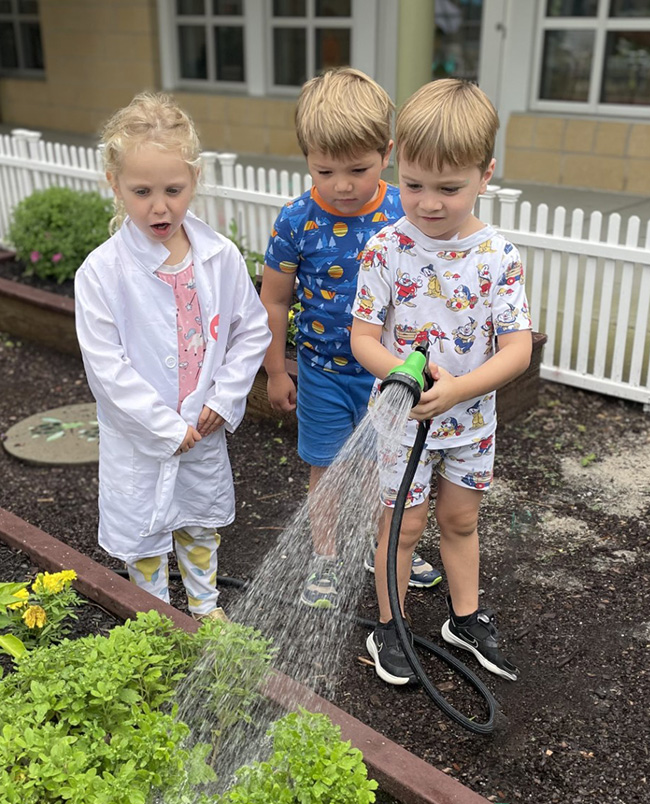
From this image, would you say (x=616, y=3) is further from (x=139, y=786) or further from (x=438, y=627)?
(x=139, y=786)

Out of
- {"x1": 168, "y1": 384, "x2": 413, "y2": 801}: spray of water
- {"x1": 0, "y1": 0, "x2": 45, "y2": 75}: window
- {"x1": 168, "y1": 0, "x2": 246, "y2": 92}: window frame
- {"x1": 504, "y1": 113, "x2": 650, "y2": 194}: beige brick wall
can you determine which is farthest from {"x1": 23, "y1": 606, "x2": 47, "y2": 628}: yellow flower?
{"x1": 0, "y1": 0, "x2": 45, "y2": 75}: window

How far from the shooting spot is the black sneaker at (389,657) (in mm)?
2594

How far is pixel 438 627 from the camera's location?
2924mm

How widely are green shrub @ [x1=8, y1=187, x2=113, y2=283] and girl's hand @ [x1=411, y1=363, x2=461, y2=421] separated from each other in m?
4.52

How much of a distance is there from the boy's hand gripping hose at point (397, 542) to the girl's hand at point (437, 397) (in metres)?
0.02

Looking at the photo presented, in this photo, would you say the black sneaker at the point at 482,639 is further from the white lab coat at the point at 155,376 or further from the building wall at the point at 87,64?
the building wall at the point at 87,64

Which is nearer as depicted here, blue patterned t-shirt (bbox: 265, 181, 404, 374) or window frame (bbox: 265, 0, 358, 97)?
blue patterned t-shirt (bbox: 265, 181, 404, 374)

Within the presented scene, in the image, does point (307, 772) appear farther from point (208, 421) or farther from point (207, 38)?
point (207, 38)

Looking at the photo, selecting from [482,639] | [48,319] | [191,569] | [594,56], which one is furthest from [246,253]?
[594,56]

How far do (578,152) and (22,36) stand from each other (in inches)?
353

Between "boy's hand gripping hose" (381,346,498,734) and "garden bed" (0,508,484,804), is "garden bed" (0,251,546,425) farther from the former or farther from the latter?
"boy's hand gripping hose" (381,346,498,734)

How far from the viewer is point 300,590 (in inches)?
124

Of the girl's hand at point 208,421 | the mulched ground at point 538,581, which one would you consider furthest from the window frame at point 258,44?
the girl's hand at point 208,421

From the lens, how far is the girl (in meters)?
2.35
